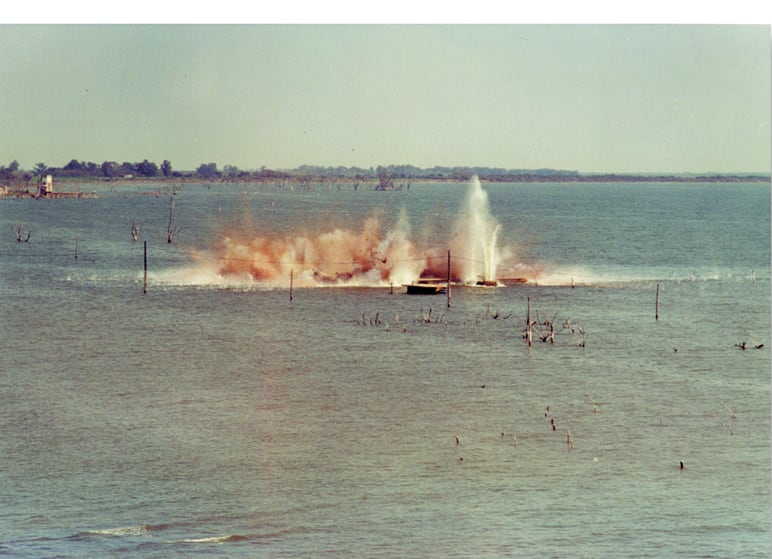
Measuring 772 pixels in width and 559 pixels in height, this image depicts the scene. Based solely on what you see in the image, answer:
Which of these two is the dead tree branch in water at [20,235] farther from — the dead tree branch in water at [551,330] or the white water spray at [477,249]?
the dead tree branch in water at [551,330]

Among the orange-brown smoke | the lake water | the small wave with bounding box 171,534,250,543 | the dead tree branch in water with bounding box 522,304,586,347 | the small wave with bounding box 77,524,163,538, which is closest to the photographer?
the small wave with bounding box 171,534,250,543

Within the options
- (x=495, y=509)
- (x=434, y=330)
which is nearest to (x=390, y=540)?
(x=495, y=509)

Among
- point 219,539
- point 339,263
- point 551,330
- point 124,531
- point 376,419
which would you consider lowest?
point 219,539

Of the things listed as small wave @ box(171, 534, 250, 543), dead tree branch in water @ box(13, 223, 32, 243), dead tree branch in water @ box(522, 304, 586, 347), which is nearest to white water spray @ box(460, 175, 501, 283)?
dead tree branch in water @ box(522, 304, 586, 347)

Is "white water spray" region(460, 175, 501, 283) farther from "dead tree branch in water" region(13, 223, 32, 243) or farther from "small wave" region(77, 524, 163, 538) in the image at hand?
"small wave" region(77, 524, 163, 538)

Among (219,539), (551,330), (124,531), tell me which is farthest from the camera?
(551,330)

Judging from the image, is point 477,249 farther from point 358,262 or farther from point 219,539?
point 219,539

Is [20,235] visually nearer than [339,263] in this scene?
No

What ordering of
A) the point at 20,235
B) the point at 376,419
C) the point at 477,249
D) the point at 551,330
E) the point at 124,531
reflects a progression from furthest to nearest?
the point at 20,235
the point at 477,249
the point at 551,330
the point at 376,419
the point at 124,531

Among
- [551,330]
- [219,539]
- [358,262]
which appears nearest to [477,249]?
[358,262]

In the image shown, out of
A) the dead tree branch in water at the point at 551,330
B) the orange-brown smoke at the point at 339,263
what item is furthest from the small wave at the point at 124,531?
the orange-brown smoke at the point at 339,263
